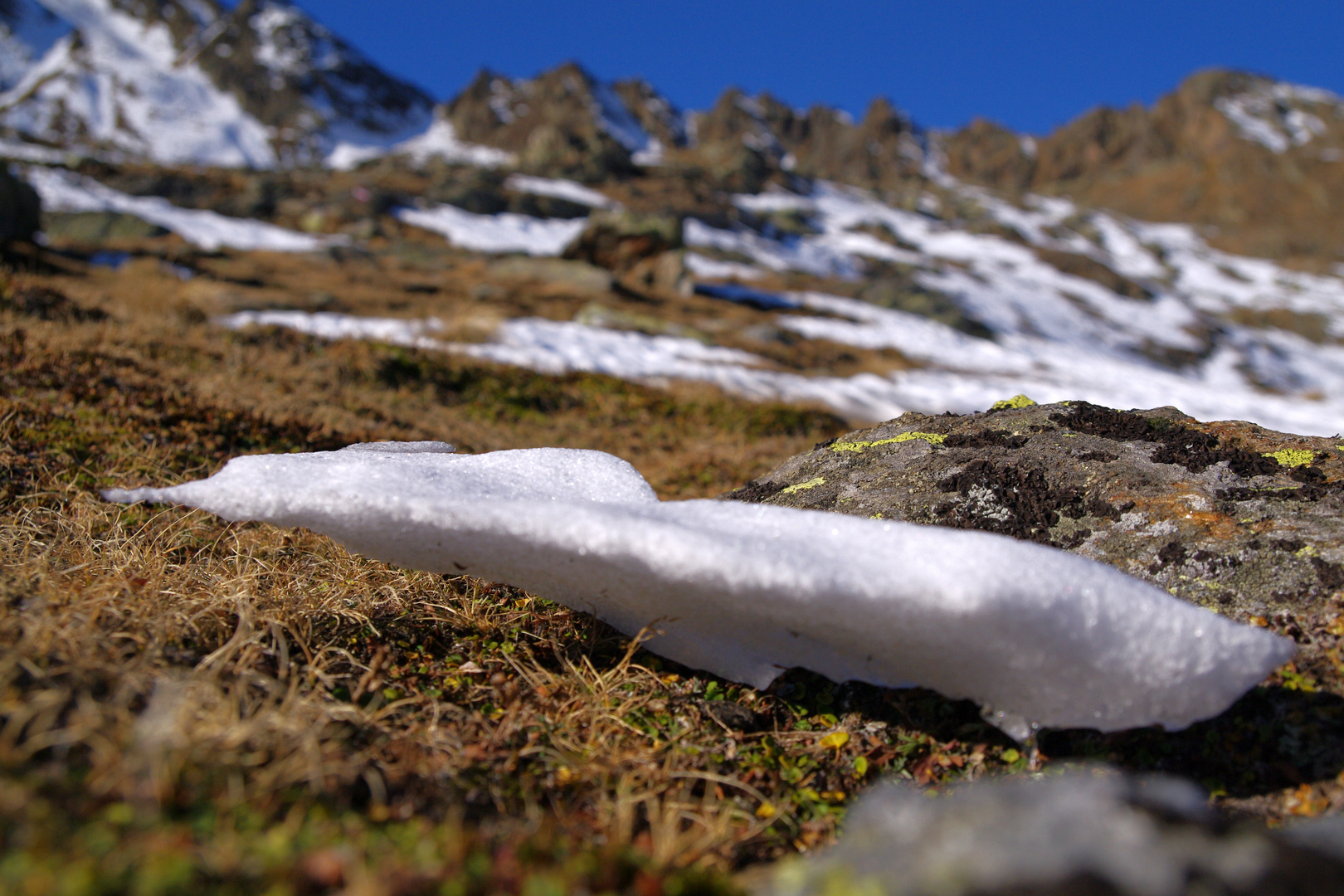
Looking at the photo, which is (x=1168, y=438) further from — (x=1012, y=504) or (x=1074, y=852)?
(x=1074, y=852)

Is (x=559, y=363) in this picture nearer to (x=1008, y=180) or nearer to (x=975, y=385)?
(x=975, y=385)

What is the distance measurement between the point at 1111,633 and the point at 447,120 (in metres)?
110

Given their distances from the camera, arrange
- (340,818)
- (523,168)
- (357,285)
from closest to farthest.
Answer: (340,818) < (357,285) < (523,168)


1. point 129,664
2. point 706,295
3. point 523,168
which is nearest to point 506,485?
point 129,664

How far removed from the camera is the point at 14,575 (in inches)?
98.4

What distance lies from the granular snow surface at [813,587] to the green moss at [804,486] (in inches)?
42.2

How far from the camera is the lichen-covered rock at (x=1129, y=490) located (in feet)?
8.31

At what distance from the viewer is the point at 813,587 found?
206cm

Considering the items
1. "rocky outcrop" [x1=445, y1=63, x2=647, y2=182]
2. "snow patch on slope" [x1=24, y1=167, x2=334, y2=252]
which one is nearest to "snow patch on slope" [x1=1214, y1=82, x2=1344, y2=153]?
"rocky outcrop" [x1=445, y1=63, x2=647, y2=182]

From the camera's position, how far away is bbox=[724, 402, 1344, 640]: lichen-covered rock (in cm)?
253

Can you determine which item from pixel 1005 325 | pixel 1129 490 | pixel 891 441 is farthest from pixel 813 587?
pixel 1005 325

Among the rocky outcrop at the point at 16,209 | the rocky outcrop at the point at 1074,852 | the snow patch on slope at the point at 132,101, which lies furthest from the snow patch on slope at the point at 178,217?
the snow patch on slope at the point at 132,101

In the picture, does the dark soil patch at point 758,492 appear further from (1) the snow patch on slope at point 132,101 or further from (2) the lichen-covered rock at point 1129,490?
(1) the snow patch on slope at point 132,101

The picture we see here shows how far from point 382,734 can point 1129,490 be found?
312cm
